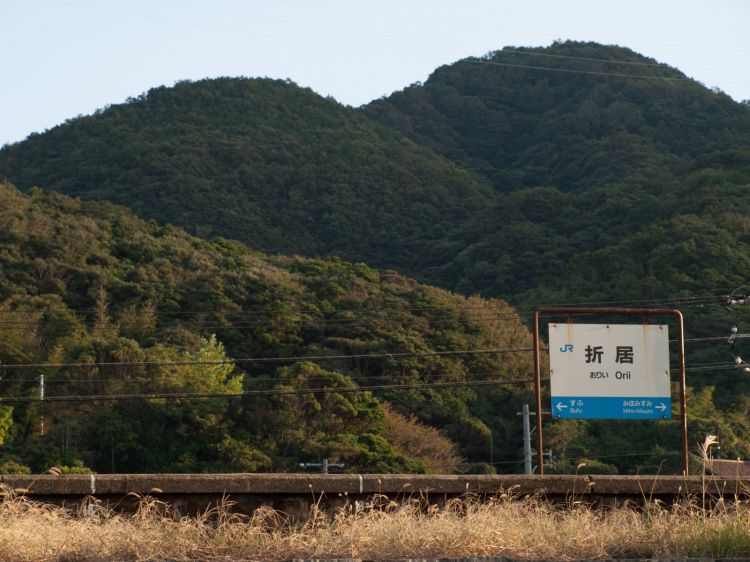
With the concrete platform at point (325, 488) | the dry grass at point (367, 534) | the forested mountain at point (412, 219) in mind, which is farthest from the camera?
the forested mountain at point (412, 219)

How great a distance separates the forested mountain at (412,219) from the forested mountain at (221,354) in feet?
0.60

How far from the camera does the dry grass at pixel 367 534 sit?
6.16 meters

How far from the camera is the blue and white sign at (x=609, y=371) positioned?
13.2 metres

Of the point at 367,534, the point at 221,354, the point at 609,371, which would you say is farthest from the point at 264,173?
the point at 367,534

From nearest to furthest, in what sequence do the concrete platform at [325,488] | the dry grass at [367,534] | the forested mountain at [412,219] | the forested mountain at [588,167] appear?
the dry grass at [367,534], the concrete platform at [325,488], the forested mountain at [412,219], the forested mountain at [588,167]

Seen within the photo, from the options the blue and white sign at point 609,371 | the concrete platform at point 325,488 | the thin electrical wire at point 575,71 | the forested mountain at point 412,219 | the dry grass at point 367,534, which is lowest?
the dry grass at point 367,534

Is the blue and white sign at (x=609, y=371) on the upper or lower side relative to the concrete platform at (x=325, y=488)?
upper

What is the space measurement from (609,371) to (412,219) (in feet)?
261

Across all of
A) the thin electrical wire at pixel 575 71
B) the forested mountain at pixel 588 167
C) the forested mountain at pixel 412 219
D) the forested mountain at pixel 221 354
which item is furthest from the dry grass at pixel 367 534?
the thin electrical wire at pixel 575 71

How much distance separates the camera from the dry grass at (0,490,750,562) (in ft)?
20.2

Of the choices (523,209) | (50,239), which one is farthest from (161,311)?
(523,209)

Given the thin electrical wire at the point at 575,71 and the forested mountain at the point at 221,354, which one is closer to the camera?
the forested mountain at the point at 221,354

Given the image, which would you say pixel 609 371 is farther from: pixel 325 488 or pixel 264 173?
pixel 264 173

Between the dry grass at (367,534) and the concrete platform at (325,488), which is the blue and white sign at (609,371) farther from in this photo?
the dry grass at (367,534)
